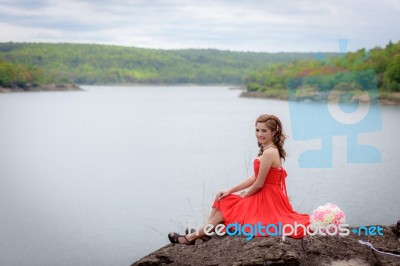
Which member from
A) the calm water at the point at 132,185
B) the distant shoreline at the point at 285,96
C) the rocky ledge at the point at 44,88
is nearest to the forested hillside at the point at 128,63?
the rocky ledge at the point at 44,88

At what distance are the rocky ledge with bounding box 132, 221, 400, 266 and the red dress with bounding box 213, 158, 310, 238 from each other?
0.17 meters

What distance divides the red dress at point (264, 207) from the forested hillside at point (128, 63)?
332 ft

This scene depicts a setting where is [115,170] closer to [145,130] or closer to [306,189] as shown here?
[306,189]

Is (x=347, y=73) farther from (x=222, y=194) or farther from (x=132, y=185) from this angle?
(x=222, y=194)

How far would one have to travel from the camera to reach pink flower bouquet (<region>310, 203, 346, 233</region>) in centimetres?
541

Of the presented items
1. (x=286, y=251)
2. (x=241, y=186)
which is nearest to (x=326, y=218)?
(x=286, y=251)

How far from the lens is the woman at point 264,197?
5.53m

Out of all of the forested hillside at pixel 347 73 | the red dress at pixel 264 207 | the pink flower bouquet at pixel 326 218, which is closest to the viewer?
the pink flower bouquet at pixel 326 218

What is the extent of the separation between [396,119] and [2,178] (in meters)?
27.7

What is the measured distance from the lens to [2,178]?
23391 mm

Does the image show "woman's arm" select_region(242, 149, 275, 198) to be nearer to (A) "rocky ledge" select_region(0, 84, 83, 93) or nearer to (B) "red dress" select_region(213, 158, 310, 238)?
(B) "red dress" select_region(213, 158, 310, 238)

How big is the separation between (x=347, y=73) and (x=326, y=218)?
53837mm

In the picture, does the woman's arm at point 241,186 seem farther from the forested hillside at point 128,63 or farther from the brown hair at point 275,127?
the forested hillside at point 128,63

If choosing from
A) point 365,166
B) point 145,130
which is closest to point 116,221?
point 365,166
